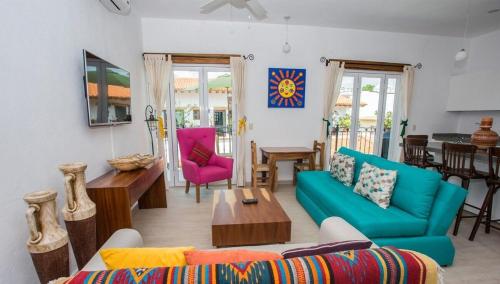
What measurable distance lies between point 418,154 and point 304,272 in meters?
3.02

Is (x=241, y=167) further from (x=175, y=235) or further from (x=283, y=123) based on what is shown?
(x=175, y=235)

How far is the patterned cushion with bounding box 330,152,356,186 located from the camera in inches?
103

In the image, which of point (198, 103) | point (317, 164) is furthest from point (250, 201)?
point (198, 103)

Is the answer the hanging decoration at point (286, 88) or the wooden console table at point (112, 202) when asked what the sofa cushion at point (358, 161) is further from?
the wooden console table at point (112, 202)

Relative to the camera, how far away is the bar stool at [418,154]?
108 inches

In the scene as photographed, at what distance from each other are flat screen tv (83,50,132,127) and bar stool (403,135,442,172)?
374cm

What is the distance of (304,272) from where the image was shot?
0.66 meters

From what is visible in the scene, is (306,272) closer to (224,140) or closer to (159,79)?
(224,140)

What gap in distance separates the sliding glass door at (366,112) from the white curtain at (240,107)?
70.7 inches

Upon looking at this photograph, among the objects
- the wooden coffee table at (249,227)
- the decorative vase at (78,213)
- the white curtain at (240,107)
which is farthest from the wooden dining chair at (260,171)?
the decorative vase at (78,213)

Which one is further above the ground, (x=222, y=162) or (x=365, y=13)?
(x=365, y=13)

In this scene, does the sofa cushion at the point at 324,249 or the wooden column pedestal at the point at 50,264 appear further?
the wooden column pedestal at the point at 50,264

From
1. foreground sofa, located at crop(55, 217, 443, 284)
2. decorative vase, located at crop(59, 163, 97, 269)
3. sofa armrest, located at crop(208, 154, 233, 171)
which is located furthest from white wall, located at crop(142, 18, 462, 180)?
foreground sofa, located at crop(55, 217, 443, 284)

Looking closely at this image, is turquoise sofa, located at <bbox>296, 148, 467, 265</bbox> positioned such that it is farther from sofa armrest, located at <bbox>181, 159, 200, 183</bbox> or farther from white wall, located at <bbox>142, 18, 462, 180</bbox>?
white wall, located at <bbox>142, 18, 462, 180</bbox>
